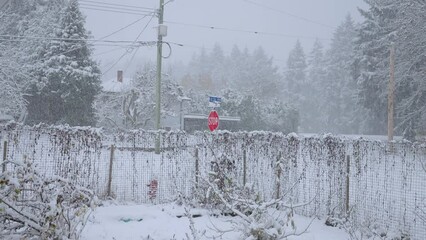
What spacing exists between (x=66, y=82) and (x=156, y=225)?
20.0 metres

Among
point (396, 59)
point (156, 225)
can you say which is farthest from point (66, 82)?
point (396, 59)

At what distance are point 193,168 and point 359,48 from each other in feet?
97.3

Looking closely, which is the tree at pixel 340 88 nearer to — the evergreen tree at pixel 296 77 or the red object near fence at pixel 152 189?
the evergreen tree at pixel 296 77

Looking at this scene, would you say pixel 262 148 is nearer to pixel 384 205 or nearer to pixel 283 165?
pixel 283 165

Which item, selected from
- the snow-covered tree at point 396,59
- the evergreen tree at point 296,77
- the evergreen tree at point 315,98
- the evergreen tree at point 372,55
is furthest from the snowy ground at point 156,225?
the evergreen tree at point 296,77

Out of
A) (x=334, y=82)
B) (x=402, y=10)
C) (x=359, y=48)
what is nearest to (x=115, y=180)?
(x=402, y=10)

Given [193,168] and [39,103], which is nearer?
[193,168]

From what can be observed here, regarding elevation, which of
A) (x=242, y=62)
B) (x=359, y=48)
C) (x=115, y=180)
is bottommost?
(x=115, y=180)

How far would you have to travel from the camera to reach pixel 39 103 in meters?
23.8

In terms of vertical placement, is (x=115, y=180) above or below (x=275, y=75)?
below

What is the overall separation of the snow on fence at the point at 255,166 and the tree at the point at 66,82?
17445 mm

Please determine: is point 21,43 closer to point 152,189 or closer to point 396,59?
point 152,189

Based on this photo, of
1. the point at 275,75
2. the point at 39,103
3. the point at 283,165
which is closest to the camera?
the point at 283,165

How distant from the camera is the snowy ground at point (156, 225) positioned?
18.2ft
